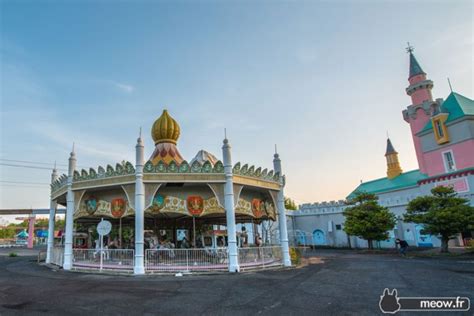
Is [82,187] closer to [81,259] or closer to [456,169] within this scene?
[81,259]

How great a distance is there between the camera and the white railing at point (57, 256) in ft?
53.1

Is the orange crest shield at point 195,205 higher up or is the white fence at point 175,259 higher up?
the orange crest shield at point 195,205

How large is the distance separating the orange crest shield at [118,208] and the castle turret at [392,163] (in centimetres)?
3746

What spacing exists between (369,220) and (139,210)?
22.5m

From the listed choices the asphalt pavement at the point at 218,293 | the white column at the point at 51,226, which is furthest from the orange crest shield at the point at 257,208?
the white column at the point at 51,226

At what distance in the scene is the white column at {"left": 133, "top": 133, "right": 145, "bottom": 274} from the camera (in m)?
13.1

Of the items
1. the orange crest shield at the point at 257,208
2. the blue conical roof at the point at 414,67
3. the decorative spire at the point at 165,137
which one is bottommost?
the orange crest shield at the point at 257,208

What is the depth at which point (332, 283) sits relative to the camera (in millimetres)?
10359

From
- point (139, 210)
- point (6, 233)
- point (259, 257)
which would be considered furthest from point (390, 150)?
point (6, 233)

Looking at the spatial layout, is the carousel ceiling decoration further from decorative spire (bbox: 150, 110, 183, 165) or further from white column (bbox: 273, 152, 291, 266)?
white column (bbox: 273, 152, 291, 266)

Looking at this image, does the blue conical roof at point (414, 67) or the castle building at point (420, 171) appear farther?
the blue conical roof at point (414, 67)

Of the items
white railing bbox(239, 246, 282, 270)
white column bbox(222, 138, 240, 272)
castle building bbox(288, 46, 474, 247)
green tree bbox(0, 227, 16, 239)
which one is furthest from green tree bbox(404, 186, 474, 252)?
green tree bbox(0, 227, 16, 239)

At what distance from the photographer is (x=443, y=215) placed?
21.1 meters

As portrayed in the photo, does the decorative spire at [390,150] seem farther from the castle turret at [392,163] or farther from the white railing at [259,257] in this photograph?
the white railing at [259,257]
